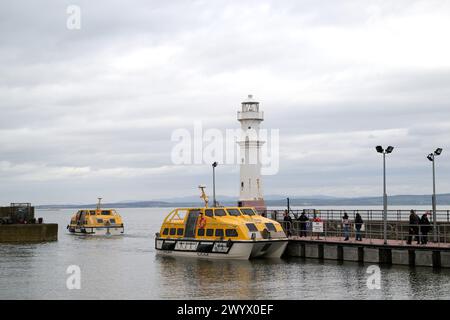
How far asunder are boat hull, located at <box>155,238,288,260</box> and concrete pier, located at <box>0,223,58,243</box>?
23.0 meters

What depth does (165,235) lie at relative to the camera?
48125mm

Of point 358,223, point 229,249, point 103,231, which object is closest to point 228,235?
point 229,249

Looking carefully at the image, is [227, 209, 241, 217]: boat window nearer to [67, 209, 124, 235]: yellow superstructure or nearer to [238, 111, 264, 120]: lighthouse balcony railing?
[238, 111, 264, 120]: lighthouse balcony railing

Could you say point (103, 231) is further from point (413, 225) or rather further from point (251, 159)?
point (413, 225)

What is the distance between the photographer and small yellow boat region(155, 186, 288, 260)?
4203 centimetres

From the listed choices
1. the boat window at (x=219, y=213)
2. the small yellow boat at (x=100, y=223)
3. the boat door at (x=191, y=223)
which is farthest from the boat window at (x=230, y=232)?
the small yellow boat at (x=100, y=223)

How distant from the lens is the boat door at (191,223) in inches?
1785

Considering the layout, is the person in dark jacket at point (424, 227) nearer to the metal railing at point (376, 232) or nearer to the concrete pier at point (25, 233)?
the metal railing at point (376, 232)

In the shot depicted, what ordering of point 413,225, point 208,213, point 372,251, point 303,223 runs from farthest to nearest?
point 303,223, point 208,213, point 372,251, point 413,225

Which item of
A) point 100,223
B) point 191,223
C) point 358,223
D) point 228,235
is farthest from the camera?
point 100,223

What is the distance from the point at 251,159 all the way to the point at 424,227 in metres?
25.2

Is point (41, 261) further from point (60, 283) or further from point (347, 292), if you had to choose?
point (347, 292)

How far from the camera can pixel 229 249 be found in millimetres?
42219
